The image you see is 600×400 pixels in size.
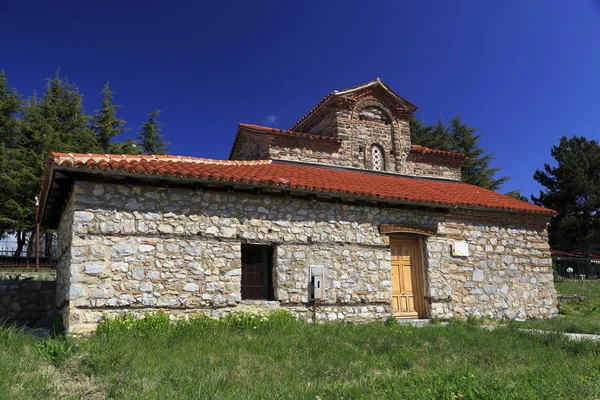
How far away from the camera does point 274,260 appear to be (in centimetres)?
897

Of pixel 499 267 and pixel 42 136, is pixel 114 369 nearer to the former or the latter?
pixel 499 267

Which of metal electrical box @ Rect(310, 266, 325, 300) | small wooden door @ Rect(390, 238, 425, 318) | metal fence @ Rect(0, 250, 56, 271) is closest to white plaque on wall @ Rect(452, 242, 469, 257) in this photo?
small wooden door @ Rect(390, 238, 425, 318)

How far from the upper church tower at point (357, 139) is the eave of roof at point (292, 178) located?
0.59 m

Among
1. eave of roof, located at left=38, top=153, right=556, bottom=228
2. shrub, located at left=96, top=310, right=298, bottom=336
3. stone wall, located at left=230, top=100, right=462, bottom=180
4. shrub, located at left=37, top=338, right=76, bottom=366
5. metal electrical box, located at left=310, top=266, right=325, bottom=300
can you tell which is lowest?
shrub, located at left=37, top=338, right=76, bottom=366

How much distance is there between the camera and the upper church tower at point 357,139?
43.1 feet

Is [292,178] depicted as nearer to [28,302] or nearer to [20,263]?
[28,302]

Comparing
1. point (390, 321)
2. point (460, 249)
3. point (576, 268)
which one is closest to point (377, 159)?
point (460, 249)

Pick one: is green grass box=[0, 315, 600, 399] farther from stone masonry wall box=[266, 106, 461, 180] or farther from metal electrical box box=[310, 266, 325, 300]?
stone masonry wall box=[266, 106, 461, 180]

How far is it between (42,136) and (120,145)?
3.59 m

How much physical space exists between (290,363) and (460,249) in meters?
6.60

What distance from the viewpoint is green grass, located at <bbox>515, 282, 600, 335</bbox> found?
939 centimetres

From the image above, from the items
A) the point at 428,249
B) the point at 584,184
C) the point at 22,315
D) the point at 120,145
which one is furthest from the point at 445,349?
the point at 584,184

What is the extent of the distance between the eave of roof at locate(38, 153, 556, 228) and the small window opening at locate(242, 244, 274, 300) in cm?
149

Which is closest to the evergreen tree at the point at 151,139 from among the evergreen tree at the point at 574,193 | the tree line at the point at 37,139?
the tree line at the point at 37,139
